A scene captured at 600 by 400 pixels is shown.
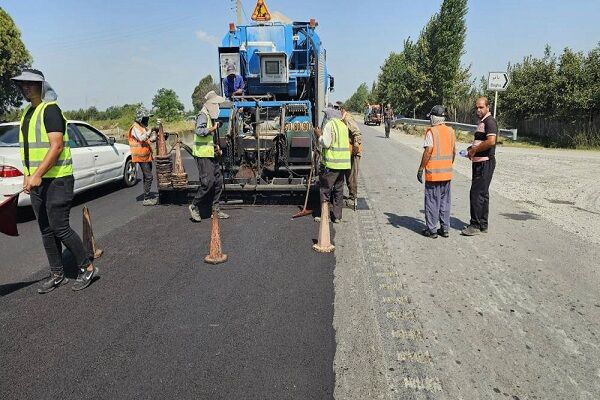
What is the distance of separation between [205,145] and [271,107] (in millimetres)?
2376

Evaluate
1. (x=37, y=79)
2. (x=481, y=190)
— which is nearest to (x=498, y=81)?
(x=481, y=190)

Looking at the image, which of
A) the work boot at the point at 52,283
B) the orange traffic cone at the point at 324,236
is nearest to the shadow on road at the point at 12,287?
the work boot at the point at 52,283

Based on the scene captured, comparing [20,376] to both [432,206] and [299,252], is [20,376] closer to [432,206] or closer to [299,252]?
[299,252]

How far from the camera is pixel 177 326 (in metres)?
3.59

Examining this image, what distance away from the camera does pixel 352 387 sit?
9.25 feet

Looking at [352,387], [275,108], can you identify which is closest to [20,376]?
[352,387]

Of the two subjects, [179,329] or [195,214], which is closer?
[179,329]

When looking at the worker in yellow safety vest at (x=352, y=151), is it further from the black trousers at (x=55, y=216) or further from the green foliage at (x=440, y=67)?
the green foliage at (x=440, y=67)

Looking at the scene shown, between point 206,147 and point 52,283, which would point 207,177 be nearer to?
point 206,147

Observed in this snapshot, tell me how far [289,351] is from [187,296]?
139cm

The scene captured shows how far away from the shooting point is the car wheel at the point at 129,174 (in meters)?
9.79

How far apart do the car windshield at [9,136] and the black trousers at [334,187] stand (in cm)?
505

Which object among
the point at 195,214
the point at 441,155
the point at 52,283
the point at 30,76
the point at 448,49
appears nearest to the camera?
the point at 30,76

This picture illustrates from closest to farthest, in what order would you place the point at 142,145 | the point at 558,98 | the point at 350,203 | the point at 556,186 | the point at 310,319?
the point at 310,319
the point at 350,203
the point at 142,145
the point at 556,186
the point at 558,98
